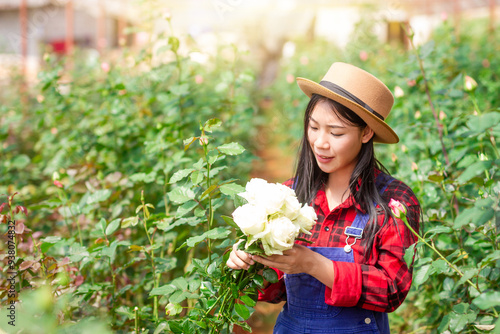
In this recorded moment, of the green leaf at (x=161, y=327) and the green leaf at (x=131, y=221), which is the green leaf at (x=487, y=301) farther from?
the green leaf at (x=131, y=221)

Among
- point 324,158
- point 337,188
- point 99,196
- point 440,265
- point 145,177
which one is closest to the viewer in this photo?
point 440,265

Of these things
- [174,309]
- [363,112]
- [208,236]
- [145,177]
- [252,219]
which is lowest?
[174,309]

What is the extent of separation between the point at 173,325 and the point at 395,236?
2.22 feet

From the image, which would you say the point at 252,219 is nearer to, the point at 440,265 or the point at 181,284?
the point at 181,284

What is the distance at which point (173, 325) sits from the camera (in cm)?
127

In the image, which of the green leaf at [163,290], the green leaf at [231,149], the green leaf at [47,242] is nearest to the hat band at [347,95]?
the green leaf at [231,149]

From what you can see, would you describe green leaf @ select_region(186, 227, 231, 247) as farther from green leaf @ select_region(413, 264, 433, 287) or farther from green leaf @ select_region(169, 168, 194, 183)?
green leaf @ select_region(413, 264, 433, 287)

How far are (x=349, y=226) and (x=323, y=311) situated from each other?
0.27m

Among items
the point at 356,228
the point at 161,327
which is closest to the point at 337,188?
the point at 356,228

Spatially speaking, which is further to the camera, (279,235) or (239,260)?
(239,260)

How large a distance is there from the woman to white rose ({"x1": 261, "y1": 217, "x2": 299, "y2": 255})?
18 centimetres

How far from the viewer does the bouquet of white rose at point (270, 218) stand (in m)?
1.05

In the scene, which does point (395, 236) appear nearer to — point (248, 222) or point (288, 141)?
point (248, 222)

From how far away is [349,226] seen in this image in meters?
1.41
